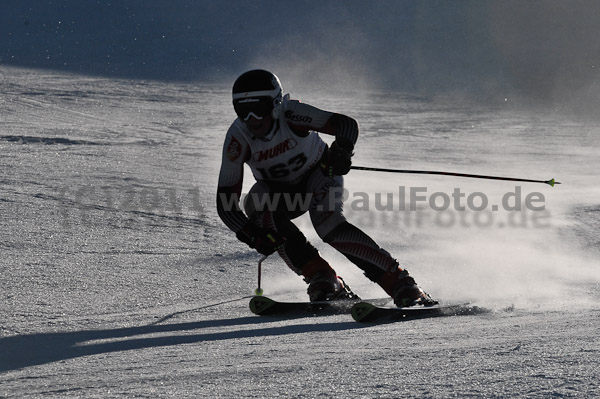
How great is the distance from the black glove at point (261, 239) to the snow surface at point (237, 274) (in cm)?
40

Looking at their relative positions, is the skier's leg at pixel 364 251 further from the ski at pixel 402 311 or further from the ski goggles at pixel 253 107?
the ski goggles at pixel 253 107

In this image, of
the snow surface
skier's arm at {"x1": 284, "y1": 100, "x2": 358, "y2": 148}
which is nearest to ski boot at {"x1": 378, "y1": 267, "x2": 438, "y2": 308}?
the snow surface

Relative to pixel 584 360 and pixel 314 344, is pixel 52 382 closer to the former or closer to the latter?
pixel 314 344

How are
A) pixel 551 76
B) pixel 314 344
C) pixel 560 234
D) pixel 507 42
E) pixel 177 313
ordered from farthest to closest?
pixel 507 42
pixel 551 76
pixel 560 234
pixel 177 313
pixel 314 344

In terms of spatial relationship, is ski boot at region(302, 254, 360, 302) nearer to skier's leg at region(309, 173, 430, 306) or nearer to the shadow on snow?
skier's leg at region(309, 173, 430, 306)

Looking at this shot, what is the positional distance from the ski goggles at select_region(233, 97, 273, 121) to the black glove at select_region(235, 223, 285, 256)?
61 centimetres

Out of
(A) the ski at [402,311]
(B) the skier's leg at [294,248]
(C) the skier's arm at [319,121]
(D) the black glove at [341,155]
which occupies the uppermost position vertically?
(C) the skier's arm at [319,121]

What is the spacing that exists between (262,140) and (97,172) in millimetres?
4852

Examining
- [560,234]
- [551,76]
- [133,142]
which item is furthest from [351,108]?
[560,234]

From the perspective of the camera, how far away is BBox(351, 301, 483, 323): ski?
4.51 m

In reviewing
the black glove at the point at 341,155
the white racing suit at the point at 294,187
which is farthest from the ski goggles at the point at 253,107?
the black glove at the point at 341,155

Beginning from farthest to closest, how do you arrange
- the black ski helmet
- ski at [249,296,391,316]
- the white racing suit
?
the white racing suit
ski at [249,296,391,316]
the black ski helmet

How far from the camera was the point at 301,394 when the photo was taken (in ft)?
9.26

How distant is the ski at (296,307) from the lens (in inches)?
188
